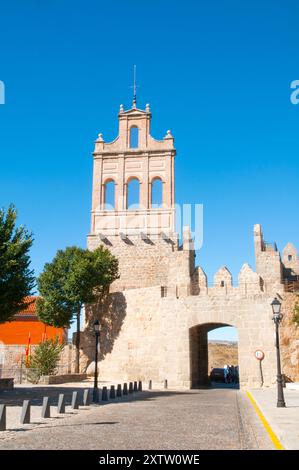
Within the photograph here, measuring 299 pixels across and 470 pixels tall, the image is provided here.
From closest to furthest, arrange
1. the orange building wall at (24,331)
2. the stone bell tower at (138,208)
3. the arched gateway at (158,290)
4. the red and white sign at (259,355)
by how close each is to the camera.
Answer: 1. the red and white sign at (259,355)
2. the arched gateway at (158,290)
3. the stone bell tower at (138,208)
4. the orange building wall at (24,331)

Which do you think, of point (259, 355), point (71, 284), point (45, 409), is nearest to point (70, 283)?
point (71, 284)

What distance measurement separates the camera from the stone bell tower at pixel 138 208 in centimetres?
3806

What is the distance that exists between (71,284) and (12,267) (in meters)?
14.4

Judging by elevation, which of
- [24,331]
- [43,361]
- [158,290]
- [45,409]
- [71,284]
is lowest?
[45,409]

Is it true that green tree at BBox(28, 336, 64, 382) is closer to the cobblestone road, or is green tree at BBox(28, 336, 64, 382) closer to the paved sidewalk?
the cobblestone road

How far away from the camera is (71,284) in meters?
→ 33.9

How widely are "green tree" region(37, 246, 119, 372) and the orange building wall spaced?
11367mm

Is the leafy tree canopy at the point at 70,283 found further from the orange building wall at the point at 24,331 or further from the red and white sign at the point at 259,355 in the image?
the red and white sign at the point at 259,355

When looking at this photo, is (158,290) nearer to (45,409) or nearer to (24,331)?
(24,331)

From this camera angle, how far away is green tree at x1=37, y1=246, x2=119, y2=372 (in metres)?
34.0

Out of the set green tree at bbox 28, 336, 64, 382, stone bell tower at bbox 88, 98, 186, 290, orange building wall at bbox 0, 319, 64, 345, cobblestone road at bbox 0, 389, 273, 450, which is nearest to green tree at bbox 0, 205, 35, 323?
cobblestone road at bbox 0, 389, 273, 450

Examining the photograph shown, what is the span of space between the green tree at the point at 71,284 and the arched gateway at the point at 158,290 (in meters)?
1.26

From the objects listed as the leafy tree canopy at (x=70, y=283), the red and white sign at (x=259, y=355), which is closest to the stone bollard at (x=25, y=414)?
the red and white sign at (x=259, y=355)
